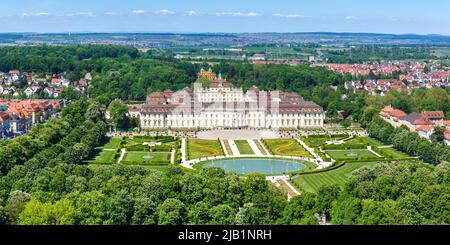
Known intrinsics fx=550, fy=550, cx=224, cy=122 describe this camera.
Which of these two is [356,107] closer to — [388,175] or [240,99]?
[240,99]

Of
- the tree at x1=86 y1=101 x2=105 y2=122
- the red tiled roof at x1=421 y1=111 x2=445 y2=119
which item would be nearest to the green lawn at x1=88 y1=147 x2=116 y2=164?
the tree at x1=86 y1=101 x2=105 y2=122

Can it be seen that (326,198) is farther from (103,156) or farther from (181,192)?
(103,156)

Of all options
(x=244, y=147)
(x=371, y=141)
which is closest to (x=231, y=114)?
(x=244, y=147)

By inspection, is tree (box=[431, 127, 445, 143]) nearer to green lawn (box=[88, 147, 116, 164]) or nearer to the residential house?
the residential house

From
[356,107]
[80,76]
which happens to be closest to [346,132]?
[356,107]

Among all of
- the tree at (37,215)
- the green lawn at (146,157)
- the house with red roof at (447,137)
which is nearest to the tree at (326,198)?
the tree at (37,215)
